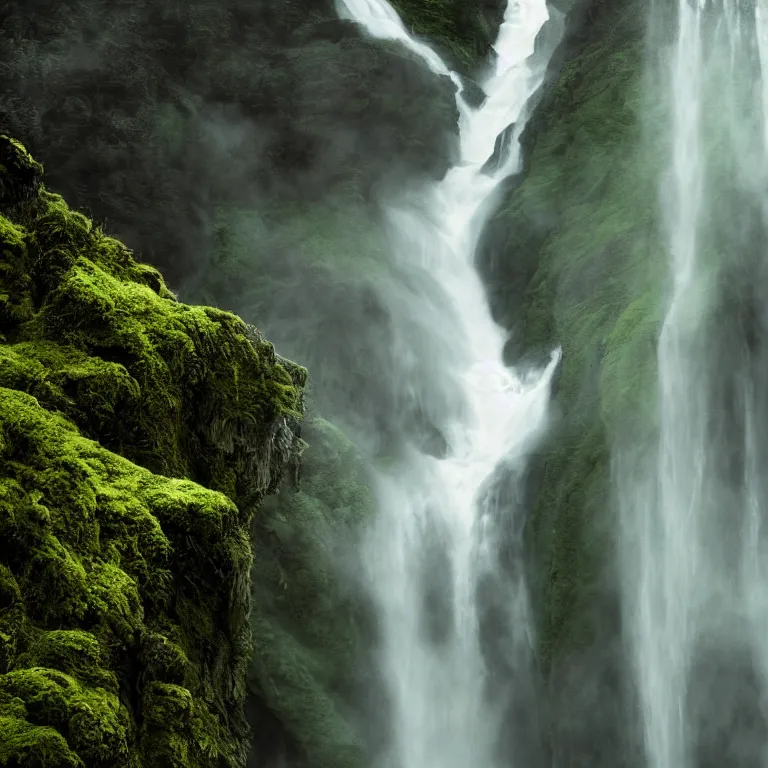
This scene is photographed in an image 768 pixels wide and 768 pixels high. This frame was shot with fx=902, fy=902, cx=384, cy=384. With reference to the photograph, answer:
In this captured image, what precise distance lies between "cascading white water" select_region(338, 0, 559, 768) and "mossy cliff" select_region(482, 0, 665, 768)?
2.52 ft

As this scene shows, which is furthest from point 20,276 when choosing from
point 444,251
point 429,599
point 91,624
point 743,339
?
point 444,251

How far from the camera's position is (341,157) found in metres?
23.5

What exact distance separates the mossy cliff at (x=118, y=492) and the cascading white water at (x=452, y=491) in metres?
6.76

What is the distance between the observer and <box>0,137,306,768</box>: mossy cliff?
498cm

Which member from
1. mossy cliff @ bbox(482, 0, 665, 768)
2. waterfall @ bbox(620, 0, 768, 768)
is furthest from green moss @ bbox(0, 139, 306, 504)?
waterfall @ bbox(620, 0, 768, 768)

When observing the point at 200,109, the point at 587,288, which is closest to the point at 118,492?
the point at 587,288

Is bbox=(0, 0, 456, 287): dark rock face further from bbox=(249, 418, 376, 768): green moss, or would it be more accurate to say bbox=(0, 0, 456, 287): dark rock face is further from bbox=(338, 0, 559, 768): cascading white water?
bbox=(249, 418, 376, 768): green moss

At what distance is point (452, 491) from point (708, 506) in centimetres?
481

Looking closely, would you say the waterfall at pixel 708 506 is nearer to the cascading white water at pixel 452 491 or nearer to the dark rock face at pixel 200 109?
the cascading white water at pixel 452 491

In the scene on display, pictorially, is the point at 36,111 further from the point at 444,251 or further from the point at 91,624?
the point at 91,624

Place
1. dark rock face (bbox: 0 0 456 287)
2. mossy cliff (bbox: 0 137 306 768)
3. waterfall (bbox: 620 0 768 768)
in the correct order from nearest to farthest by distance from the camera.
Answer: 1. mossy cliff (bbox: 0 137 306 768)
2. waterfall (bbox: 620 0 768 768)
3. dark rock face (bbox: 0 0 456 287)

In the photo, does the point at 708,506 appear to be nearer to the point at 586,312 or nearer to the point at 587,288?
the point at 586,312

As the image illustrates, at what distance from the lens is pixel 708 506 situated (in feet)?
45.4

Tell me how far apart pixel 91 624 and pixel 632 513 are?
34.8 ft
